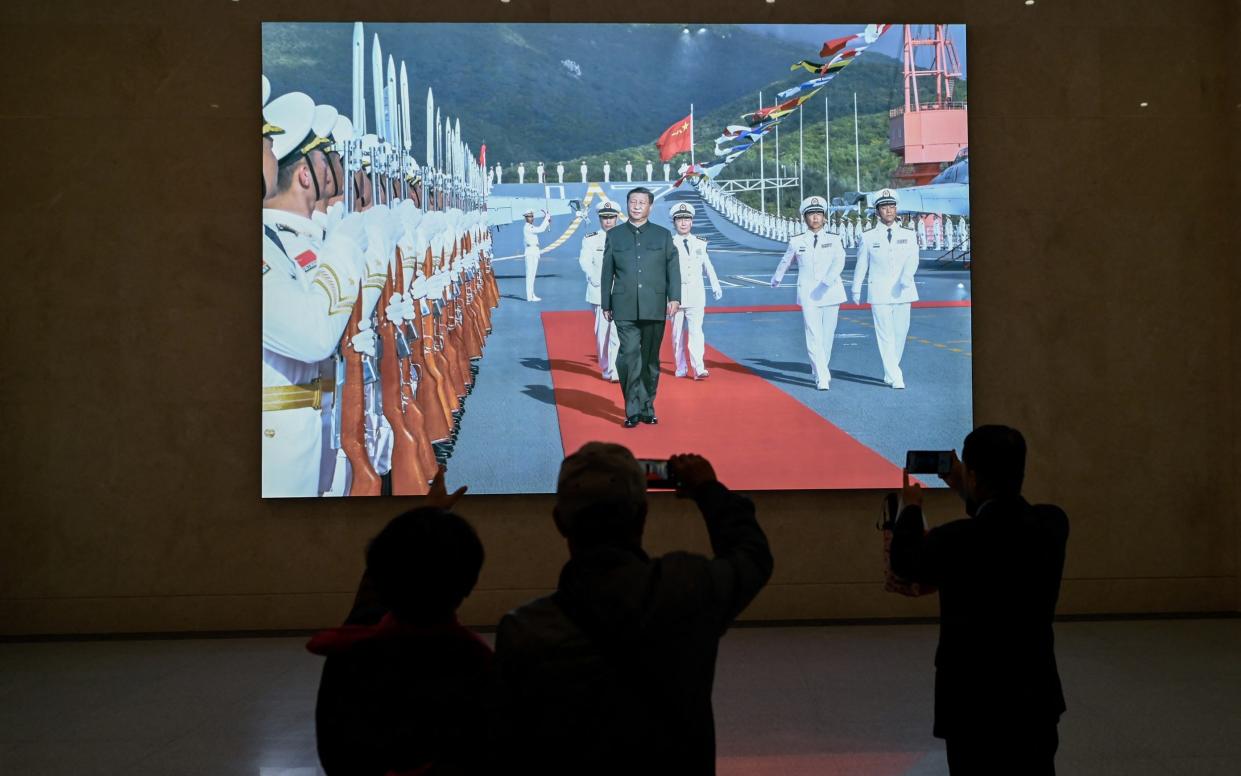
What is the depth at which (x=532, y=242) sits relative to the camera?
676 centimetres

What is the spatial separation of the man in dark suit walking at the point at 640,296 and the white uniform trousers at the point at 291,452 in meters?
1.88

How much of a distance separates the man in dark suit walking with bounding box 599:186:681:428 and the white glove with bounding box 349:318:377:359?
140 centimetres

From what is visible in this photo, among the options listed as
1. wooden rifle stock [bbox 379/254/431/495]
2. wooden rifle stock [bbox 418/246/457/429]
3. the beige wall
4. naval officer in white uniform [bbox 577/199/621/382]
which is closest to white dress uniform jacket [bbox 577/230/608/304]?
naval officer in white uniform [bbox 577/199/621/382]

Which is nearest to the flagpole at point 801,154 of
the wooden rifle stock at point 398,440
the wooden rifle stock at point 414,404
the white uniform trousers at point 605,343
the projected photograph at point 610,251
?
the projected photograph at point 610,251

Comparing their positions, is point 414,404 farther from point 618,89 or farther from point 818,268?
point 818,268

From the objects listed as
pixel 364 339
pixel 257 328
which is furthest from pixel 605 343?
pixel 257 328

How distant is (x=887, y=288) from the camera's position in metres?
6.74

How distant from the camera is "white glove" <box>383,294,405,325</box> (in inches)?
260

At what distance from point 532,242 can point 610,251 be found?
19.3 inches

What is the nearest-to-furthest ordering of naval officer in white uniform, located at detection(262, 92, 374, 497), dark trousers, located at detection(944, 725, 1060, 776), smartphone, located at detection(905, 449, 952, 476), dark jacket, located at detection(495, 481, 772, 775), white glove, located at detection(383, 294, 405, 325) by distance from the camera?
dark jacket, located at detection(495, 481, 772, 775) → dark trousers, located at detection(944, 725, 1060, 776) → smartphone, located at detection(905, 449, 952, 476) → naval officer in white uniform, located at detection(262, 92, 374, 497) → white glove, located at detection(383, 294, 405, 325)

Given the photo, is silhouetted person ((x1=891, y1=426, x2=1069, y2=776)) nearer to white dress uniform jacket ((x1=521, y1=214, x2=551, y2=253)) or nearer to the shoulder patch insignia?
white dress uniform jacket ((x1=521, y1=214, x2=551, y2=253))

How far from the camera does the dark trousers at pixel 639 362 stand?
668 cm

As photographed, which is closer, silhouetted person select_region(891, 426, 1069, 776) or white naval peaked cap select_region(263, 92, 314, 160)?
silhouetted person select_region(891, 426, 1069, 776)

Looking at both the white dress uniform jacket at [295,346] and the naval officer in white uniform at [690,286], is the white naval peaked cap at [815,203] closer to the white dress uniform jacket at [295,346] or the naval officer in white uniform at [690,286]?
the naval officer in white uniform at [690,286]
